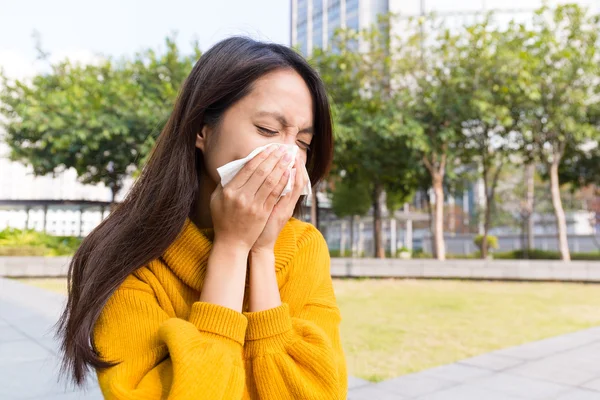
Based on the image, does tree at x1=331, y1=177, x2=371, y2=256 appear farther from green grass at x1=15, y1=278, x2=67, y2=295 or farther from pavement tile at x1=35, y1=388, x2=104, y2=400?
pavement tile at x1=35, y1=388, x2=104, y2=400

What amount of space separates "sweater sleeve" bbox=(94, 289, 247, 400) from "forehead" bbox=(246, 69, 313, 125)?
1.44 ft

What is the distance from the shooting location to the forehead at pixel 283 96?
3.68 feet

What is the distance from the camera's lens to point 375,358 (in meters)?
4.65

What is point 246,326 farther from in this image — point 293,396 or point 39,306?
point 39,306

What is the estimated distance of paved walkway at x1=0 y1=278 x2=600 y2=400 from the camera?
11.5 feet

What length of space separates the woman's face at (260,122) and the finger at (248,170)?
0.07m

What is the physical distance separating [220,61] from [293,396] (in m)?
0.74

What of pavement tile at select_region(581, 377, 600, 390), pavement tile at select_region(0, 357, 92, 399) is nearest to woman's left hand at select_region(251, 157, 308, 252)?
pavement tile at select_region(0, 357, 92, 399)

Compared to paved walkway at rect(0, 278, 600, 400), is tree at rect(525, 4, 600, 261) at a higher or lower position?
higher

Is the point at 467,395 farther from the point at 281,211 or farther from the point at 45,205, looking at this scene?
the point at 45,205

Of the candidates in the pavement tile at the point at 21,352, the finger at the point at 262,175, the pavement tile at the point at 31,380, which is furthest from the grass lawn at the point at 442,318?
the finger at the point at 262,175

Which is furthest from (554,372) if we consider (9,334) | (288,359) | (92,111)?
(92,111)

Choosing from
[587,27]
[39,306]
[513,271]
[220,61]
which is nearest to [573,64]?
[587,27]

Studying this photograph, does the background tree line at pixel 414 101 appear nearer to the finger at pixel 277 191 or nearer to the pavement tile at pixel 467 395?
the pavement tile at pixel 467 395
